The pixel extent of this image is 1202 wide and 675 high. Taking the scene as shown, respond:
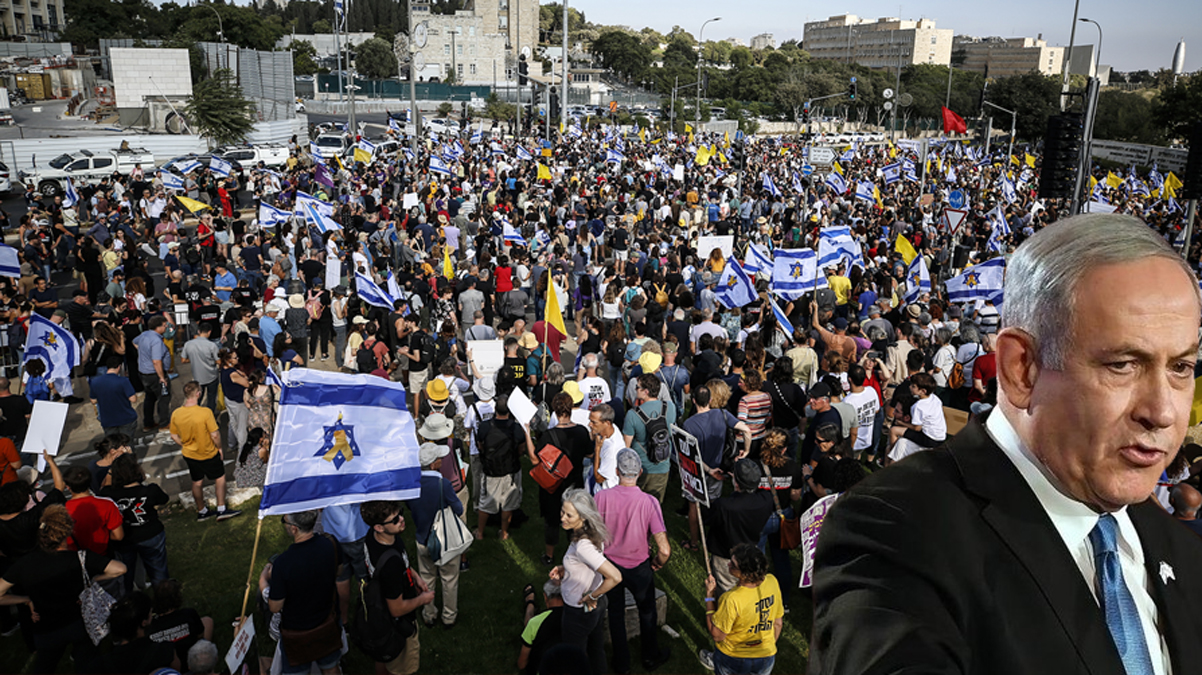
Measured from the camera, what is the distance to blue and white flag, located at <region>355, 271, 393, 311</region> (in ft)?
37.2

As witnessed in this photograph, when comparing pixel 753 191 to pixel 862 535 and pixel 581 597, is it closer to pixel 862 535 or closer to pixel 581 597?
pixel 581 597

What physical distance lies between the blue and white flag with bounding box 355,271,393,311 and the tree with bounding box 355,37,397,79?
10447 centimetres

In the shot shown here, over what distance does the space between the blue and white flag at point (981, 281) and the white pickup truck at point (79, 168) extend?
31083 mm

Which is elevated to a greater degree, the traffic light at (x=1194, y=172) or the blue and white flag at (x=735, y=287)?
the traffic light at (x=1194, y=172)

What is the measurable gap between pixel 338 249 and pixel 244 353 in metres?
6.38

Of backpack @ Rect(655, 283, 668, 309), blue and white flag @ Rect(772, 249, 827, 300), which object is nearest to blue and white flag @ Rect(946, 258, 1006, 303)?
blue and white flag @ Rect(772, 249, 827, 300)

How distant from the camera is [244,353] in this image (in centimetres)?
Result: 1014

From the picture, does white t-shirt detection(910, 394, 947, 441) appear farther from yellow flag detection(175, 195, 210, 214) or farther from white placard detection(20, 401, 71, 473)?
yellow flag detection(175, 195, 210, 214)

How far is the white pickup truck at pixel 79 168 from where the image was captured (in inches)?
1235

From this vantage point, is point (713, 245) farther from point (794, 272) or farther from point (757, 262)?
point (794, 272)

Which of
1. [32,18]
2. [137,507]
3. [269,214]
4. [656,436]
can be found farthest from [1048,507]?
[32,18]

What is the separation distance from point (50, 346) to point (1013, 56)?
697 ft

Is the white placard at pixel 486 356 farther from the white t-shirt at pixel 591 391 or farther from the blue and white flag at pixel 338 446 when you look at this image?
the blue and white flag at pixel 338 446

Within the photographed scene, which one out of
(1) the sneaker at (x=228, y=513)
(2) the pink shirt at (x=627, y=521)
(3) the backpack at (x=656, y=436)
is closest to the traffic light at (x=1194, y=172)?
(3) the backpack at (x=656, y=436)
